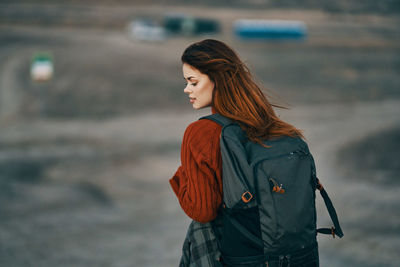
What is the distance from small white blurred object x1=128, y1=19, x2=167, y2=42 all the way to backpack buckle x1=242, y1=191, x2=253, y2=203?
2289 centimetres

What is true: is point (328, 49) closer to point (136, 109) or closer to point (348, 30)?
point (348, 30)

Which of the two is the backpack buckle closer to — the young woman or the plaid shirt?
the young woman

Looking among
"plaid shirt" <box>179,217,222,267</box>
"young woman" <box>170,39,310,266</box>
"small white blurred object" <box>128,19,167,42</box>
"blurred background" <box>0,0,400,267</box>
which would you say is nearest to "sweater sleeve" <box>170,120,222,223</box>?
"young woman" <box>170,39,310,266</box>

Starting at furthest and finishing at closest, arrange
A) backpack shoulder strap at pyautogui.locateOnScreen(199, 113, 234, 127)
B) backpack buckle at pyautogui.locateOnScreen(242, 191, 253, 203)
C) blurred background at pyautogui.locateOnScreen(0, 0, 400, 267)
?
1. blurred background at pyautogui.locateOnScreen(0, 0, 400, 267)
2. backpack shoulder strap at pyautogui.locateOnScreen(199, 113, 234, 127)
3. backpack buckle at pyautogui.locateOnScreen(242, 191, 253, 203)

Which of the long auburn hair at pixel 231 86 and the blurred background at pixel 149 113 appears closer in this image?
the long auburn hair at pixel 231 86

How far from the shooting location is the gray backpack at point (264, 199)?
1715 mm

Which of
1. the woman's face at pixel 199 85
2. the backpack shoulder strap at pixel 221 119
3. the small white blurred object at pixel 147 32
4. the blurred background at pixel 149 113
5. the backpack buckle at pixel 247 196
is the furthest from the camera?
the small white blurred object at pixel 147 32

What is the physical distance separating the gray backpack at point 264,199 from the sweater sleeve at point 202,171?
0.16 ft

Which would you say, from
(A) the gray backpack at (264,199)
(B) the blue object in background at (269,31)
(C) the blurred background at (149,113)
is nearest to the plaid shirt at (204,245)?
(A) the gray backpack at (264,199)

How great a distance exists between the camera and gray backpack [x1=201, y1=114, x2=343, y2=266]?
1715 mm

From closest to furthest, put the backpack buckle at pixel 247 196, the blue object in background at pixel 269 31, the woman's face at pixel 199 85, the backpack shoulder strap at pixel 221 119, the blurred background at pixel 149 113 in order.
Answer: the backpack buckle at pixel 247 196, the backpack shoulder strap at pixel 221 119, the woman's face at pixel 199 85, the blurred background at pixel 149 113, the blue object in background at pixel 269 31

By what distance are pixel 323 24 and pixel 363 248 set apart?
78.7ft

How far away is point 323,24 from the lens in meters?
27.5

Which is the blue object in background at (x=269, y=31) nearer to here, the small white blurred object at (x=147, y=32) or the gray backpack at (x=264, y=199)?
the small white blurred object at (x=147, y=32)
